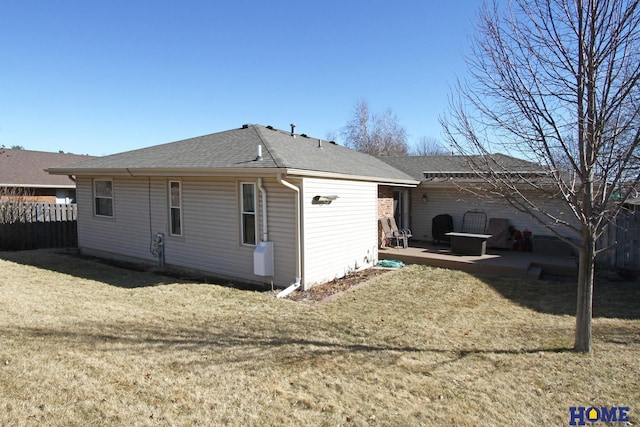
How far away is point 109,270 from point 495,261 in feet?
33.5

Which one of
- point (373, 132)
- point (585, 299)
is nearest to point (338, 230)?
point (585, 299)

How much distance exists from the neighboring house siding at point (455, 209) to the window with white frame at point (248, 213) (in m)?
7.35

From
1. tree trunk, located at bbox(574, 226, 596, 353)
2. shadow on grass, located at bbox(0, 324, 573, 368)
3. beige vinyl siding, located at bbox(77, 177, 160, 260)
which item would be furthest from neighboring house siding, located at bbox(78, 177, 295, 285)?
tree trunk, located at bbox(574, 226, 596, 353)

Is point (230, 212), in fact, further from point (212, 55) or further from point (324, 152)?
point (212, 55)

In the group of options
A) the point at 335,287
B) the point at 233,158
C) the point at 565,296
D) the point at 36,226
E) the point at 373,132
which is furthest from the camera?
the point at 373,132

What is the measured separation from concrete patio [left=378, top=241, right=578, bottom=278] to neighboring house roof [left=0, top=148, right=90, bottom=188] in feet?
55.2

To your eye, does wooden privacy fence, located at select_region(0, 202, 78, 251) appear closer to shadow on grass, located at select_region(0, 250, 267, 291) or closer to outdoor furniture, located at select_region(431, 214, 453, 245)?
shadow on grass, located at select_region(0, 250, 267, 291)

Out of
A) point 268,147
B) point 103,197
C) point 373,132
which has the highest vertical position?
point 373,132

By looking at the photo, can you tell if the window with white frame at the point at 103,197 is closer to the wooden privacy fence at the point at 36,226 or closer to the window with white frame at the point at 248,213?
the wooden privacy fence at the point at 36,226

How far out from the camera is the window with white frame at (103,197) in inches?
466

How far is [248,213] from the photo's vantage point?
8.76 m

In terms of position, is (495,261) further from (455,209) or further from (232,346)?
(232,346)

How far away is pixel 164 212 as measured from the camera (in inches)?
404

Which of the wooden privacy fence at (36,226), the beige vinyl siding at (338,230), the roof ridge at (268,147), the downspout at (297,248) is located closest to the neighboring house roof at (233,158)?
the roof ridge at (268,147)
